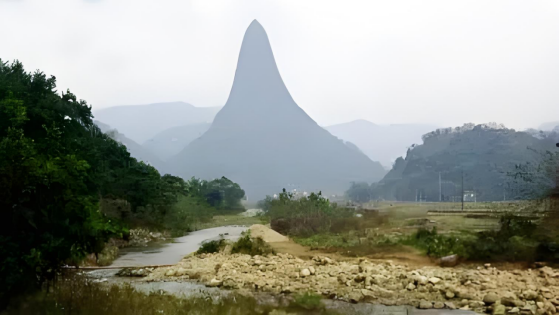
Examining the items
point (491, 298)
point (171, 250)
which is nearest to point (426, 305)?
point (491, 298)

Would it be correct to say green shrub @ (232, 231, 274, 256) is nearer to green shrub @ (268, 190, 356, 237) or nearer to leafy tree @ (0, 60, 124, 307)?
green shrub @ (268, 190, 356, 237)

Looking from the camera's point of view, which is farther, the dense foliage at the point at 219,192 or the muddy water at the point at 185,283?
the dense foliage at the point at 219,192

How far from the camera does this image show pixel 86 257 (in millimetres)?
4262

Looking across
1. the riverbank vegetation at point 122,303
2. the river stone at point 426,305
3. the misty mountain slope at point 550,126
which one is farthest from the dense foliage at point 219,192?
the misty mountain slope at point 550,126

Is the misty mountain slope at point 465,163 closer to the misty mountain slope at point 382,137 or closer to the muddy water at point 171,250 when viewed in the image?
the misty mountain slope at point 382,137

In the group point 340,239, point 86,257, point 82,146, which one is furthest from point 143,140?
point 340,239

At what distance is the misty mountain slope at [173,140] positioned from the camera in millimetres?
4961

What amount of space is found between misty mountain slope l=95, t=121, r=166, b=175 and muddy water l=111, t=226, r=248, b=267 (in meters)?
0.74

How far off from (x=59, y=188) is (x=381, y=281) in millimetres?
3077

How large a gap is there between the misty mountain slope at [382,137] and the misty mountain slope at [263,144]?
0.12 metres

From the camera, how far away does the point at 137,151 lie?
4.88m

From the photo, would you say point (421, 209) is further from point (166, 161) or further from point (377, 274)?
point (166, 161)

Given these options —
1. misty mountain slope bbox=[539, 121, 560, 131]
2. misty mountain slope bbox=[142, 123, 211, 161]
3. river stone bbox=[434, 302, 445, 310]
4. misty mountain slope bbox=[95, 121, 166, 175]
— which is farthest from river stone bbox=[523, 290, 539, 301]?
misty mountain slope bbox=[95, 121, 166, 175]

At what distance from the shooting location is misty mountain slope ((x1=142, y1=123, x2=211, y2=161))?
195 inches
